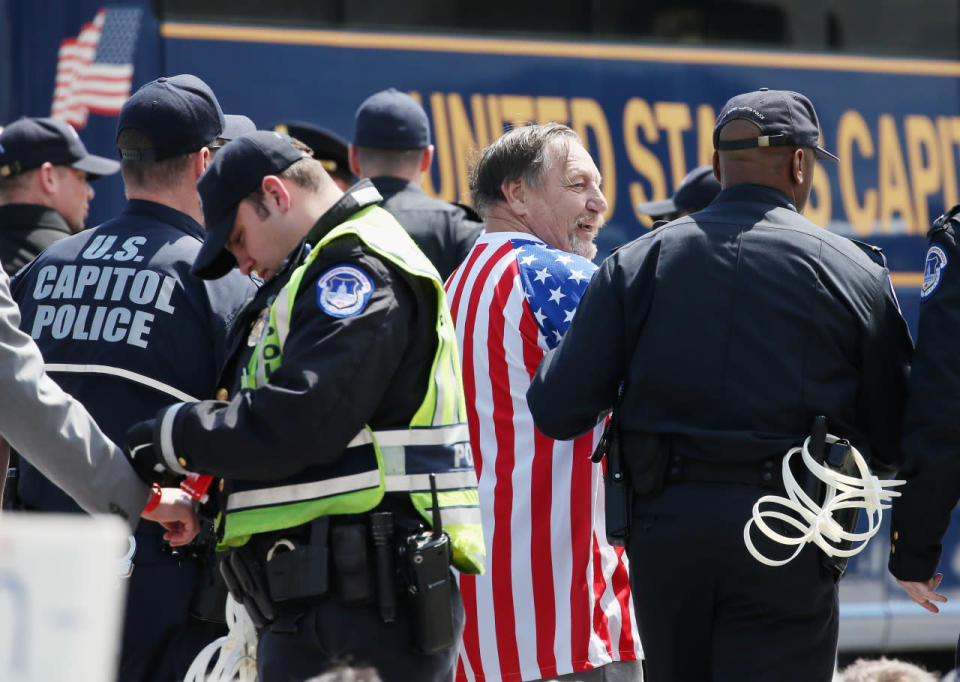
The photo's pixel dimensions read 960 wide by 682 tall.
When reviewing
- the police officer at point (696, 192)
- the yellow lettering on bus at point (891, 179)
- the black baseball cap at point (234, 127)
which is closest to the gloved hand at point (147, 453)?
the black baseball cap at point (234, 127)

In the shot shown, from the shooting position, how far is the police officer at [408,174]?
511cm

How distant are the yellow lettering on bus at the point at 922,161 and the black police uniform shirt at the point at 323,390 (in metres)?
4.73

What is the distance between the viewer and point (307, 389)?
2.55 metres

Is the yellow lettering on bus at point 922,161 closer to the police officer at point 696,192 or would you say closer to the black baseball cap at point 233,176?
the police officer at point 696,192

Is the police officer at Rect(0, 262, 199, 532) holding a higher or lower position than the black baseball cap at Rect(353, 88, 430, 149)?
lower

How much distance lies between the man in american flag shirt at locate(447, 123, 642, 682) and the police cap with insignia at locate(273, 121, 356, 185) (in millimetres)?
2382

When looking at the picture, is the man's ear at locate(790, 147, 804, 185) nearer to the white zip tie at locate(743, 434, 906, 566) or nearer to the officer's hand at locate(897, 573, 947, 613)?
the white zip tie at locate(743, 434, 906, 566)

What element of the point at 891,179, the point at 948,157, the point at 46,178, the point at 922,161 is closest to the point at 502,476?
the point at 46,178

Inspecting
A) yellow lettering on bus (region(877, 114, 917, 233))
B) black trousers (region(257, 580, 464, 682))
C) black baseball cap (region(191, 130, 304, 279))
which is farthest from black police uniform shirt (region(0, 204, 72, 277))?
yellow lettering on bus (region(877, 114, 917, 233))

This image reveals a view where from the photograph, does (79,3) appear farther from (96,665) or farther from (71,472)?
(96,665)

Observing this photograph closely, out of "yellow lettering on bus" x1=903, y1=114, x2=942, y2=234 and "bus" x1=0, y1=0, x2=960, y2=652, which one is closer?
"bus" x1=0, y1=0, x2=960, y2=652

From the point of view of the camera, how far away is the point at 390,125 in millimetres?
5230

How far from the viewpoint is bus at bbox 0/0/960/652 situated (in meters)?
5.83

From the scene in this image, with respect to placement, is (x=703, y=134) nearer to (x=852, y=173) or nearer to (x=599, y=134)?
(x=599, y=134)
